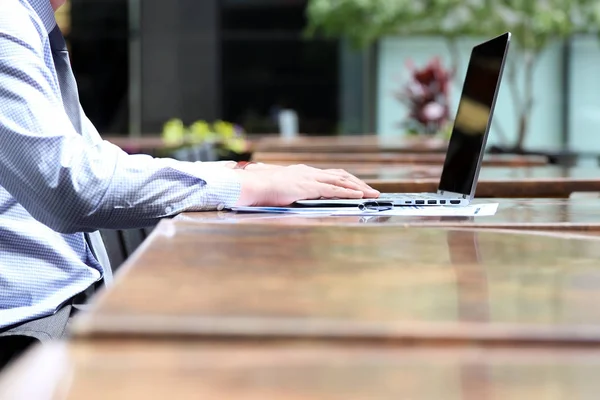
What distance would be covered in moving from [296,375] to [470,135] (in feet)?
5.30

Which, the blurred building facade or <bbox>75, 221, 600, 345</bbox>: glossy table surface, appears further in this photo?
the blurred building facade

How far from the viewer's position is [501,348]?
68cm

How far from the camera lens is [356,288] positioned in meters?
0.89

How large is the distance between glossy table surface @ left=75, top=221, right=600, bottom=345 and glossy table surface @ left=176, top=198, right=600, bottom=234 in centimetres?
14

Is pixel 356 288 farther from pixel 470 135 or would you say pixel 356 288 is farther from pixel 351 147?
→ pixel 351 147

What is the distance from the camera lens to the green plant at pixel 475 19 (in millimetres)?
10086

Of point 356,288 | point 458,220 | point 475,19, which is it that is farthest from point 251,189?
point 475,19

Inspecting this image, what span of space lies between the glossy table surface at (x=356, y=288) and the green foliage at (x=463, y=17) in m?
8.92

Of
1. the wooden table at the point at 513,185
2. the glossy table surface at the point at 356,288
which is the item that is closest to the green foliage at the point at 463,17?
the wooden table at the point at 513,185

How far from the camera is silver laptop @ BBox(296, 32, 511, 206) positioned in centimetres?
193

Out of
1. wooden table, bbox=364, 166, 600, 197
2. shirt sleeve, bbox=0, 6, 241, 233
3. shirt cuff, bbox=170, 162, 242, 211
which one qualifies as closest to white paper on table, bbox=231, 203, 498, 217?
shirt cuff, bbox=170, 162, 242, 211

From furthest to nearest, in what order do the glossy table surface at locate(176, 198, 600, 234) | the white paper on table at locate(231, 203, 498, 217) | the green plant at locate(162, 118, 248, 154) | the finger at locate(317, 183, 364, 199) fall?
the green plant at locate(162, 118, 248, 154) < the finger at locate(317, 183, 364, 199) < the white paper on table at locate(231, 203, 498, 217) < the glossy table surface at locate(176, 198, 600, 234)

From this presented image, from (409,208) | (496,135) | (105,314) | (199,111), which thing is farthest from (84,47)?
(105,314)

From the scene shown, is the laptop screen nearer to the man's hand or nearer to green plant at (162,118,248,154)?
the man's hand
